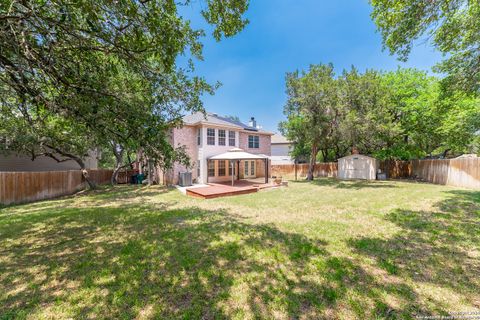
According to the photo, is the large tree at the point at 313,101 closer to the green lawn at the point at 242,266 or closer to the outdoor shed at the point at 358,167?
the outdoor shed at the point at 358,167

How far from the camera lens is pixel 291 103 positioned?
52.5 feet

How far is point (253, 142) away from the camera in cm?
1920

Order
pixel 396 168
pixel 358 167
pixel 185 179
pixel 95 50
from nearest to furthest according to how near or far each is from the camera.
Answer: pixel 95 50 → pixel 185 179 → pixel 358 167 → pixel 396 168

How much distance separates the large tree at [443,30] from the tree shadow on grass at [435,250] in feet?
16.4

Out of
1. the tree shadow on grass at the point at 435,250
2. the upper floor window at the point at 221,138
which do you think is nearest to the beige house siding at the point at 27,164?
the upper floor window at the point at 221,138

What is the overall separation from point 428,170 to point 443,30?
47.3 feet

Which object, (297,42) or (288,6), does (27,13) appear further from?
(297,42)

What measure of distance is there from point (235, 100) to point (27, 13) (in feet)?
66.5

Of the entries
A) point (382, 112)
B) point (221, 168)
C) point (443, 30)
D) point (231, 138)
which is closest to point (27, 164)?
point (221, 168)

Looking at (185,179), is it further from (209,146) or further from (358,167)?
(358,167)

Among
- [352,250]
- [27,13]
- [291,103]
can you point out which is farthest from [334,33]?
[27,13]

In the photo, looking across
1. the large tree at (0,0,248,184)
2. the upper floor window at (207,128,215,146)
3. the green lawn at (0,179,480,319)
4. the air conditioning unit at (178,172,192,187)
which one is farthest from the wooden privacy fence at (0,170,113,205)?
the upper floor window at (207,128,215,146)

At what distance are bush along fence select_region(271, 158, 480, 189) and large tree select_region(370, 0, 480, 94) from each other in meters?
7.65

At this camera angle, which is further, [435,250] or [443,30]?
[443,30]
